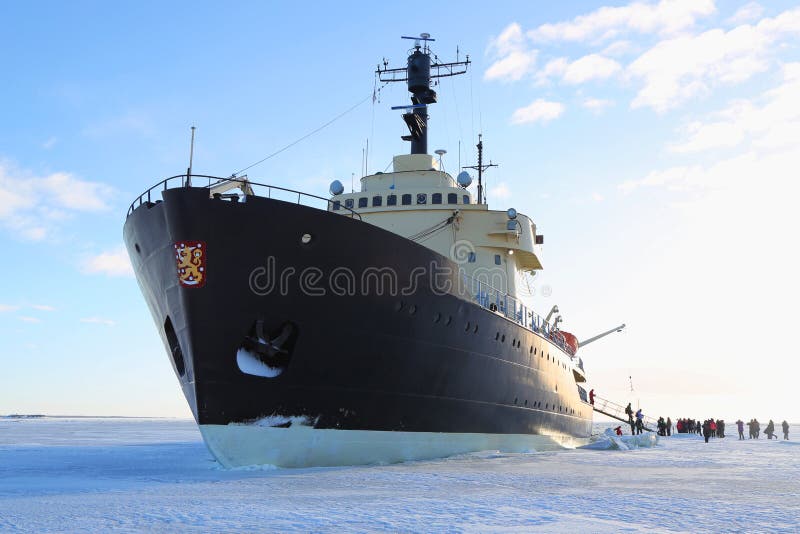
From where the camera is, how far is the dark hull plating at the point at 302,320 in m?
12.0

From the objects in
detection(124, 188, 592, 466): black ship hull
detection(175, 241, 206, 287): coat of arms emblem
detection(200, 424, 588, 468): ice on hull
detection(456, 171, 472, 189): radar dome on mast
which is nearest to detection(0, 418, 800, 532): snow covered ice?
detection(200, 424, 588, 468): ice on hull

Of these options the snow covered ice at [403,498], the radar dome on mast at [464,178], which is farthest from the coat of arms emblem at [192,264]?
the radar dome on mast at [464,178]

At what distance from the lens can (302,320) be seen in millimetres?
12234

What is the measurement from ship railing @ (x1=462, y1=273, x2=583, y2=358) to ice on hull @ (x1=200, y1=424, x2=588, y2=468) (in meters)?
3.60

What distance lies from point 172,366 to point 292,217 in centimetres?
551

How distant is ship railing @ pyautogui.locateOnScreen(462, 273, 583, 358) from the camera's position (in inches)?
647

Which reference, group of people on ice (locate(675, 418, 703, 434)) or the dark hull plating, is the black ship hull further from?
group of people on ice (locate(675, 418, 703, 434))

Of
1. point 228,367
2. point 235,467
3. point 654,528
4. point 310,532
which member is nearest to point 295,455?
point 235,467

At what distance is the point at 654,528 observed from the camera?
21.7ft

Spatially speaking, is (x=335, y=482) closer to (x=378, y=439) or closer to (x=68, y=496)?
(x=378, y=439)

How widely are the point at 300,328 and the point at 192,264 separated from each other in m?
2.26

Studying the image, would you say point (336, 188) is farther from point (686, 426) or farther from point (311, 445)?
point (686, 426)

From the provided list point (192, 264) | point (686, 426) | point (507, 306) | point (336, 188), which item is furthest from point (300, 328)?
point (686, 426)

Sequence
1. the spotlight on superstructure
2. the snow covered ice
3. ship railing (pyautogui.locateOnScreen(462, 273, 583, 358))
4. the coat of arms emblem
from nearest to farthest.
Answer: the snow covered ice → the coat of arms emblem → ship railing (pyautogui.locateOnScreen(462, 273, 583, 358)) → the spotlight on superstructure
